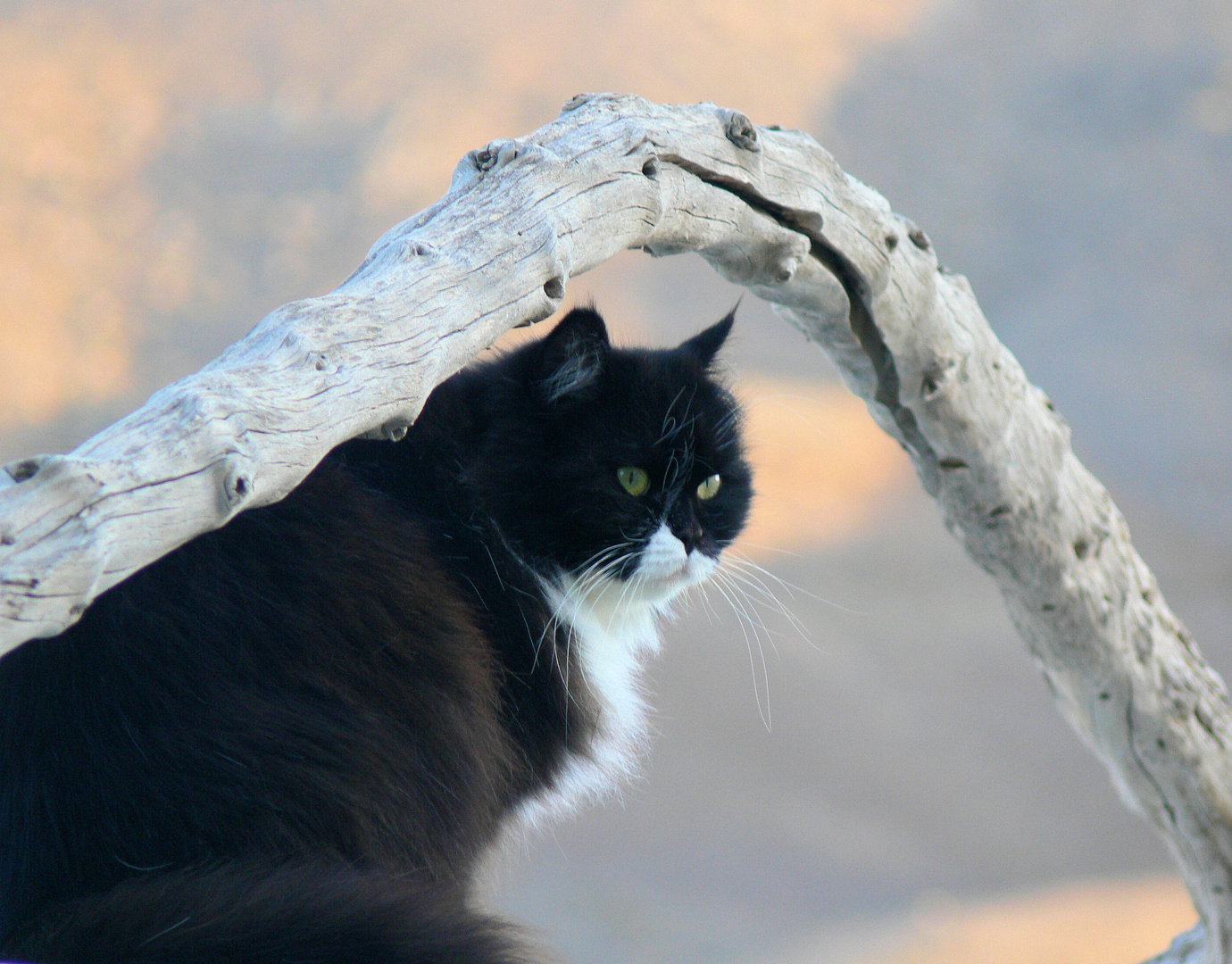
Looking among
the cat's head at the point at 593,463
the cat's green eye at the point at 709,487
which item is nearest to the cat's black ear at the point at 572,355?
the cat's head at the point at 593,463

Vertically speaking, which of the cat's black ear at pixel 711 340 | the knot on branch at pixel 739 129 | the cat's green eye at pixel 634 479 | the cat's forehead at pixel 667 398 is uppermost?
the knot on branch at pixel 739 129

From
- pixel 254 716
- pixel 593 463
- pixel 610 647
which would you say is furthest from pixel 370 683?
pixel 610 647

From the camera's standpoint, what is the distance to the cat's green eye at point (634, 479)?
5.25 feet

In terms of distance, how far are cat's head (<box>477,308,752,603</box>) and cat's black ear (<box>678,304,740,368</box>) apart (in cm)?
23

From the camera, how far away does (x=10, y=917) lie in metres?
1.13

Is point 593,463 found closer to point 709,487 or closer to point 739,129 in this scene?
point 709,487

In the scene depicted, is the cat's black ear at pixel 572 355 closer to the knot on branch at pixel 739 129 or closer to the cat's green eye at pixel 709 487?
the cat's green eye at pixel 709 487

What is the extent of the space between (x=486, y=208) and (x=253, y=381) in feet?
1.60

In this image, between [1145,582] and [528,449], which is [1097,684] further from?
A: [528,449]

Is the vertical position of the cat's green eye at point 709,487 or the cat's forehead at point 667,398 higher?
the cat's forehead at point 667,398

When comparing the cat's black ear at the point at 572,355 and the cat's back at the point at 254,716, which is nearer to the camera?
the cat's back at the point at 254,716

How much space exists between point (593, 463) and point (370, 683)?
1.64 feet

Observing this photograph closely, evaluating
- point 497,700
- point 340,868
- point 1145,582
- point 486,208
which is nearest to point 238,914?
point 340,868

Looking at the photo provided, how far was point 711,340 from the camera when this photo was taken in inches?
74.5
